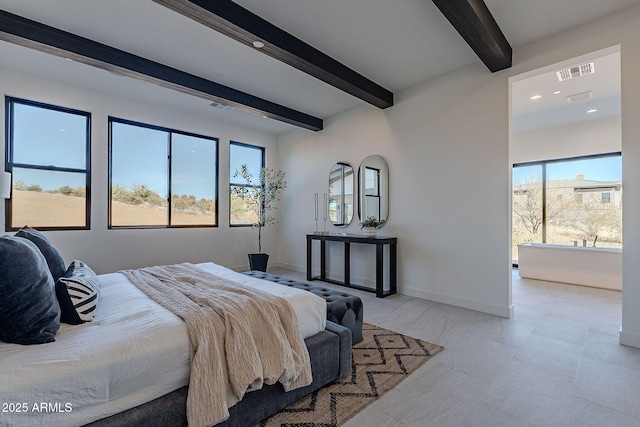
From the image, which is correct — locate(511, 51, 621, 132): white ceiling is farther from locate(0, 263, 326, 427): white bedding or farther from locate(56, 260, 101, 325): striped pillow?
locate(56, 260, 101, 325): striped pillow

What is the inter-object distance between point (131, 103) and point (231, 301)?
4424 mm

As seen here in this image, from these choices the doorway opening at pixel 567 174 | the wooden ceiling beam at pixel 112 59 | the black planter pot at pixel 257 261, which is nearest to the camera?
the wooden ceiling beam at pixel 112 59

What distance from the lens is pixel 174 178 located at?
5.25 m

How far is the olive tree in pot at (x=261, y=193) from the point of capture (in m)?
6.11

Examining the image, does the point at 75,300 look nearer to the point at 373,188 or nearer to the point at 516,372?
the point at 516,372

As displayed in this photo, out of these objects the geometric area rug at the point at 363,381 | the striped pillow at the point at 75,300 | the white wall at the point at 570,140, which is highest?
the white wall at the point at 570,140

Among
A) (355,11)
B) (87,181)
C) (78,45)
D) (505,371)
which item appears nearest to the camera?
(505,371)

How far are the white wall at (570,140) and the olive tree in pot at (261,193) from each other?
5.33 m

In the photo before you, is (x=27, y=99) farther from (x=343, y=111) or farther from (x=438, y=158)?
(x=438, y=158)

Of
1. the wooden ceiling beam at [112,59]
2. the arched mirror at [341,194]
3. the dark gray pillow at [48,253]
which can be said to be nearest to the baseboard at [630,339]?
the arched mirror at [341,194]

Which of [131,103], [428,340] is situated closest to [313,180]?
[131,103]

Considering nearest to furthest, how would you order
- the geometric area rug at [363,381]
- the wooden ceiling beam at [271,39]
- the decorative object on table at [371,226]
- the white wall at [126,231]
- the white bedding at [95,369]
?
the white bedding at [95,369] → the geometric area rug at [363,381] → the wooden ceiling beam at [271,39] → the white wall at [126,231] → the decorative object on table at [371,226]

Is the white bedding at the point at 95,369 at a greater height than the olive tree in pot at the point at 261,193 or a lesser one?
lesser

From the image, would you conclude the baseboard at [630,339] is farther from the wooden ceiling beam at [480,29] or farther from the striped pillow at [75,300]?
the striped pillow at [75,300]
